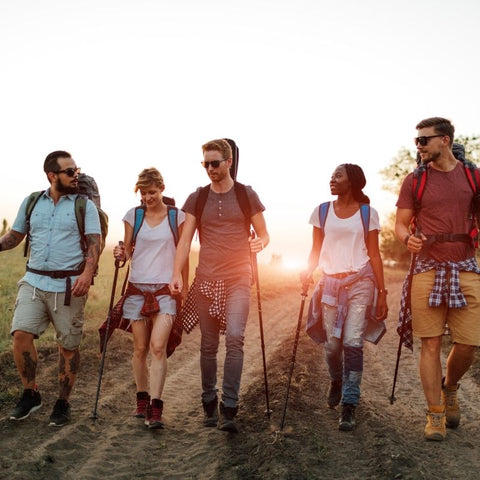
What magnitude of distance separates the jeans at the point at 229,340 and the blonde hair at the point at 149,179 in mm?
1248

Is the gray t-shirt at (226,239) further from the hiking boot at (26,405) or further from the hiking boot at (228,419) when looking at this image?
the hiking boot at (26,405)

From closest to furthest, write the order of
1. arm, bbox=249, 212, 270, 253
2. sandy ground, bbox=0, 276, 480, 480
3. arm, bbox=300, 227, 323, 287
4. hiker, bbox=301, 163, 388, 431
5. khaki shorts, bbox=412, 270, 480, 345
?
sandy ground, bbox=0, 276, 480, 480 < khaki shorts, bbox=412, 270, 480, 345 < arm, bbox=249, 212, 270, 253 < hiker, bbox=301, 163, 388, 431 < arm, bbox=300, 227, 323, 287

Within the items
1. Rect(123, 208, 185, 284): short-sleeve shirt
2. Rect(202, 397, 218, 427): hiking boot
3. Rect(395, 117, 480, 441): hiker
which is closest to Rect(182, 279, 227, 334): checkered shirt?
Rect(123, 208, 185, 284): short-sleeve shirt

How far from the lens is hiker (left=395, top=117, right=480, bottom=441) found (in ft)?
19.9

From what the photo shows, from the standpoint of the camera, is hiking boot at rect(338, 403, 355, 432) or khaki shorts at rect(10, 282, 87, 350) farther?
khaki shorts at rect(10, 282, 87, 350)

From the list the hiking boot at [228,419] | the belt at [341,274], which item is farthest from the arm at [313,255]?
the hiking boot at [228,419]

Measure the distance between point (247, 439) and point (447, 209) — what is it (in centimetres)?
291

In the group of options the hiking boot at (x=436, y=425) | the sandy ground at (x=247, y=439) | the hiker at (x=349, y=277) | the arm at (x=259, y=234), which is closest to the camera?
the sandy ground at (x=247, y=439)

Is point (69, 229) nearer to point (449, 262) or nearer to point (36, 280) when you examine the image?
point (36, 280)

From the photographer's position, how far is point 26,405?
635 cm

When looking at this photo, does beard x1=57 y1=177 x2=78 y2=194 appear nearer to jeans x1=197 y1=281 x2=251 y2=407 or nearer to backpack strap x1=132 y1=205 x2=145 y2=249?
backpack strap x1=132 y1=205 x2=145 y2=249

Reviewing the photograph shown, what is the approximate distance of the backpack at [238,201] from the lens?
6.40m

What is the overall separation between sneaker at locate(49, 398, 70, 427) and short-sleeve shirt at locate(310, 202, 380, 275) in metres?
3.03

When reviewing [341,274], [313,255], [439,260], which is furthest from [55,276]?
[439,260]
